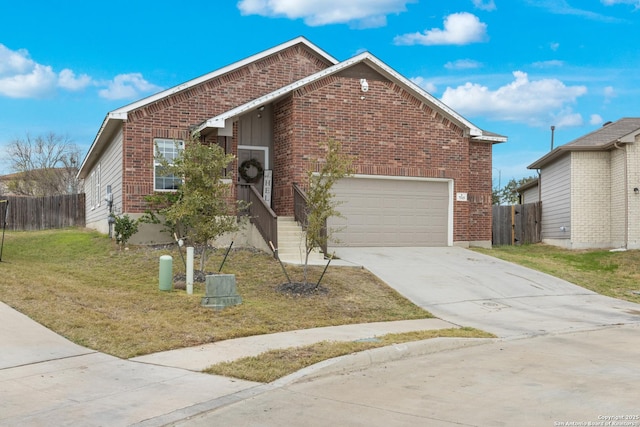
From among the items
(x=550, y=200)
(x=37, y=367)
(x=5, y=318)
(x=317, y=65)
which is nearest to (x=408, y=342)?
(x=37, y=367)

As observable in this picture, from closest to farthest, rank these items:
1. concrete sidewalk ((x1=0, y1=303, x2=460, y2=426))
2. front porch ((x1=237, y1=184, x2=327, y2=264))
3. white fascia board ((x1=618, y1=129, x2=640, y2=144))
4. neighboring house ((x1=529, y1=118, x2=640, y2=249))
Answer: concrete sidewalk ((x1=0, y1=303, x2=460, y2=426)) < front porch ((x1=237, y1=184, x2=327, y2=264)) < white fascia board ((x1=618, y1=129, x2=640, y2=144)) < neighboring house ((x1=529, y1=118, x2=640, y2=249))

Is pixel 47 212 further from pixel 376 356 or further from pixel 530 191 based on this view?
pixel 376 356

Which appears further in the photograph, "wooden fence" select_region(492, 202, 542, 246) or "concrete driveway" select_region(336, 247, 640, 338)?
"wooden fence" select_region(492, 202, 542, 246)

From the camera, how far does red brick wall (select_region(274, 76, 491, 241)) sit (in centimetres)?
1941

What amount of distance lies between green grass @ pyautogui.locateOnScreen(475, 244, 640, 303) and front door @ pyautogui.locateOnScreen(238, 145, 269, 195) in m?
7.53

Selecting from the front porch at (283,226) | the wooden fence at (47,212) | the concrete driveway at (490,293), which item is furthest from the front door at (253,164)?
the wooden fence at (47,212)

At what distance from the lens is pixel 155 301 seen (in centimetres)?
1194

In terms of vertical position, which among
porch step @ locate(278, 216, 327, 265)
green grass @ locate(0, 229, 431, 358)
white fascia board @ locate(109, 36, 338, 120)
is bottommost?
green grass @ locate(0, 229, 431, 358)

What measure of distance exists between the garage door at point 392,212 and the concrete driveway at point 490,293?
784 millimetres

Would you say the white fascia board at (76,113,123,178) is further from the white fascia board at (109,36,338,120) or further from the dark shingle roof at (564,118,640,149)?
the dark shingle roof at (564,118,640,149)

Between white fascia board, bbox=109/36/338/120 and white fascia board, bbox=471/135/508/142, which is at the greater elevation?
white fascia board, bbox=109/36/338/120

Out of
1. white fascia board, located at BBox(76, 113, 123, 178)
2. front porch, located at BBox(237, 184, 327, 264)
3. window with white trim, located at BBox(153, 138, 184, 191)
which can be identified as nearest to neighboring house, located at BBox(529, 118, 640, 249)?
front porch, located at BBox(237, 184, 327, 264)

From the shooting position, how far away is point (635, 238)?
2277 cm

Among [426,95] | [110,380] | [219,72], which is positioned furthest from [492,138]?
[110,380]
